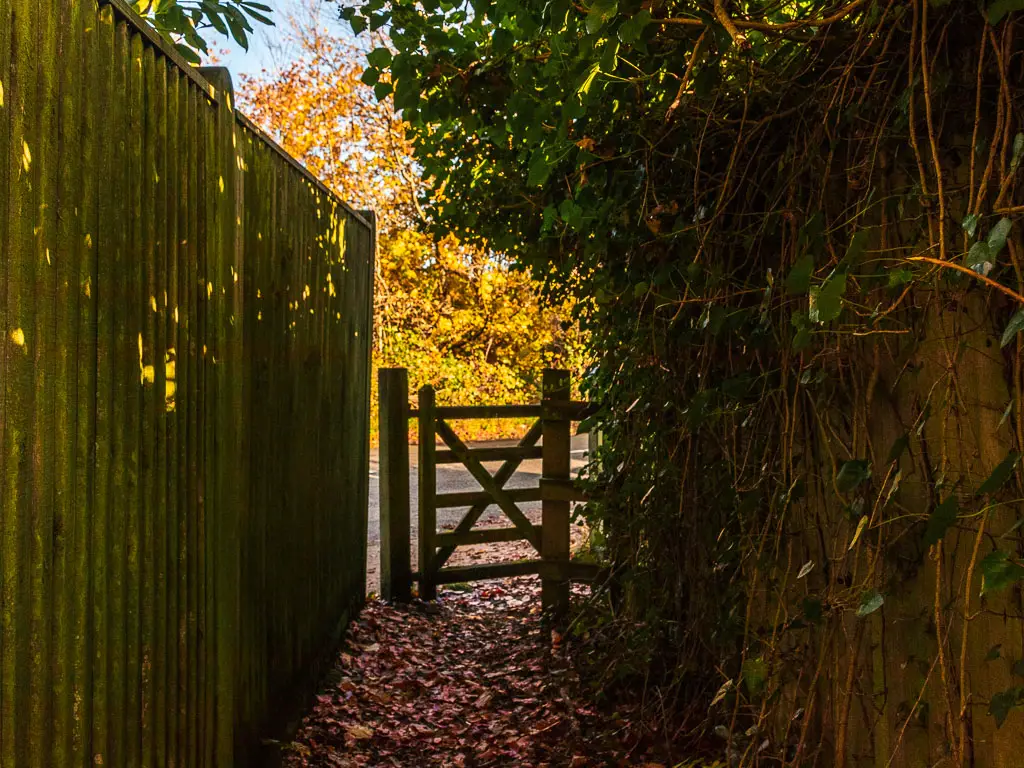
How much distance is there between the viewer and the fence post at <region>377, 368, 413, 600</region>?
6.26 meters

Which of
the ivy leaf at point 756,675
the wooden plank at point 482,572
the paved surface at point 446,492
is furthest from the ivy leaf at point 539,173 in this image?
the paved surface at point 446,492

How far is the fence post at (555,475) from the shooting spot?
219 inches

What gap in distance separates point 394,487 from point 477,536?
739mm

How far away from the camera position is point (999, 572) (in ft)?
5.41

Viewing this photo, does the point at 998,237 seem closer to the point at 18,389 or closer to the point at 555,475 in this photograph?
the point at 18,389

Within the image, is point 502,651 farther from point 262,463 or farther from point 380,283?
point 380,283

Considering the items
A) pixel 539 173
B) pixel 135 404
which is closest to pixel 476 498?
pixel 539 173

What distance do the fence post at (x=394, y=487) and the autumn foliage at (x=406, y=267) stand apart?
365 inches

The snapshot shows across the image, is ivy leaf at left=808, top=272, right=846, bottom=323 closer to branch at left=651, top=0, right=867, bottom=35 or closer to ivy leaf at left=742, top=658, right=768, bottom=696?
branch at left=651, top=0, right=867, bottom=35

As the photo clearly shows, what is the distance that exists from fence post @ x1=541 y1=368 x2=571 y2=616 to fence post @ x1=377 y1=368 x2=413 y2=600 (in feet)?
3.84

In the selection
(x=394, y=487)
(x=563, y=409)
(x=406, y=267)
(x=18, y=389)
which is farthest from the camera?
(x=406, y=267)

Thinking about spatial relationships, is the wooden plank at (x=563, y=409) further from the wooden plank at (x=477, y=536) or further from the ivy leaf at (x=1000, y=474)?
the ivy leaf at (x=1000, y=474)

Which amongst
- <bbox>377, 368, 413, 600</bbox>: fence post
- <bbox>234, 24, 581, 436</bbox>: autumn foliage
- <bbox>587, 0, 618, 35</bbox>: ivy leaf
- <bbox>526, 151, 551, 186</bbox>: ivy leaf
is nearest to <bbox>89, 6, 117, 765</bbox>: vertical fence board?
<bbox>587, 0, 618, 35</bbox>: ivy leaf

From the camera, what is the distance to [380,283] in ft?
53.3
